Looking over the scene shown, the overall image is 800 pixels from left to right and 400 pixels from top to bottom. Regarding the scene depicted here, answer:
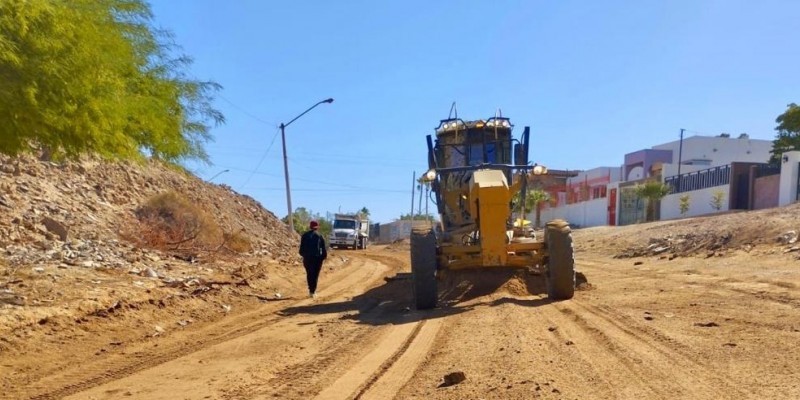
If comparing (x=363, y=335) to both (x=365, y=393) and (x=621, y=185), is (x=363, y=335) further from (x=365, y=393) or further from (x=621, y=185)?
(x=621, y=185)

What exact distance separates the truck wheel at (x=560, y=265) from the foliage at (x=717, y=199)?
35.3 metres

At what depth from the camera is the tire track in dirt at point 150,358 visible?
696 cm

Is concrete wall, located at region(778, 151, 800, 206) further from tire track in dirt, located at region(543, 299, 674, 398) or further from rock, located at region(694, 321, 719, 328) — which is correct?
tire track in dirt, located at region(543, 299, 674, 398)

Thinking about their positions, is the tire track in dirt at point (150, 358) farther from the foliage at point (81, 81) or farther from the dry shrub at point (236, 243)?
the dry shrub at point (236, 243)

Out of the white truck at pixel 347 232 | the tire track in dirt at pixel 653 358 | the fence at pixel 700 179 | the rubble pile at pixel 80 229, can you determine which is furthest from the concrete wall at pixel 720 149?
the tire track in dirt at pixel 653 358

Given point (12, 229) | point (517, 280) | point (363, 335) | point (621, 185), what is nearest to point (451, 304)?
point (517, 280)

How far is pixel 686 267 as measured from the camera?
64.0 feet

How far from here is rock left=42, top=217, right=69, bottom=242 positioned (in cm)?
1797

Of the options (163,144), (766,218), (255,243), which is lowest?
(255,243)

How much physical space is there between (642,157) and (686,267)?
169 ft

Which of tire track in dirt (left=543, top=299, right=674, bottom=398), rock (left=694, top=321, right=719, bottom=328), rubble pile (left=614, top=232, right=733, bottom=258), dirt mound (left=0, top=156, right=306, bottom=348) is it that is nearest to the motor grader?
tire track in dirt (left=543, top=299, right=674, bottom=398)

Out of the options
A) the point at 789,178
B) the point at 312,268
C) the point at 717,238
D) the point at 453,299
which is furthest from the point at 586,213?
the point at 453,299

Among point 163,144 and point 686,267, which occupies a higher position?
point 163,144

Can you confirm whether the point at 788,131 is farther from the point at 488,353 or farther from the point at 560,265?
the point at 488,353
